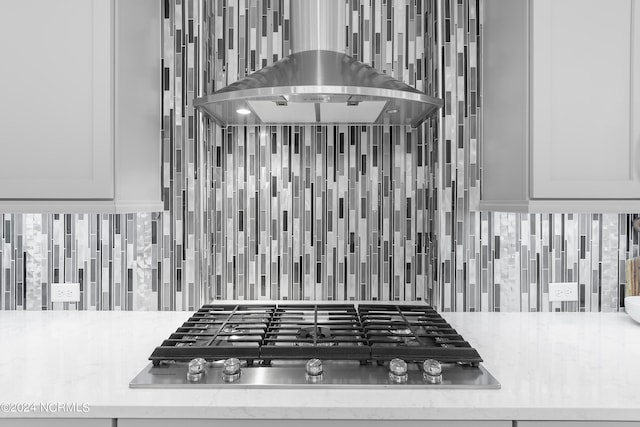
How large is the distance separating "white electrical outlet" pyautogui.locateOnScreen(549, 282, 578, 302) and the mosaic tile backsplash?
0.11 ft

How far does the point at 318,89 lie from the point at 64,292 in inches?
53.5

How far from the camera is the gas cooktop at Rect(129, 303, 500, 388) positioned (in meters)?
1.17

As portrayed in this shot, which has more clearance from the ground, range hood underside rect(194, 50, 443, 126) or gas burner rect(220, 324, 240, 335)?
range hood underside rect(194, 50, 443, 126)

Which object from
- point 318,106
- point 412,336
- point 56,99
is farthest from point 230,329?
point 56,99

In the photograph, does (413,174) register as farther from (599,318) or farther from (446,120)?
(599,318)

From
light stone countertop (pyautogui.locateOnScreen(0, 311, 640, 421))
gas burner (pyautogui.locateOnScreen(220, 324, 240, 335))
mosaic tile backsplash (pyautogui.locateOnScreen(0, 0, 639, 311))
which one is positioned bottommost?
light stone countertop (pyautogui.locateOnScreen(0, 311, 640, 421))

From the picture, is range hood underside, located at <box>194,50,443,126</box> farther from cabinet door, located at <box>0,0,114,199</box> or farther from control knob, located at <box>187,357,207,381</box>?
control knob, located at <box>187,357,207,381</box>

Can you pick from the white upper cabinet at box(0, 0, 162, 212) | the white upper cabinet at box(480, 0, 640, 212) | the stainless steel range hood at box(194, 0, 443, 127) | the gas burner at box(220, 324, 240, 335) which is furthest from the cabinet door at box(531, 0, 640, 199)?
the white upper cabinet at box(0, 0, 162, 212)

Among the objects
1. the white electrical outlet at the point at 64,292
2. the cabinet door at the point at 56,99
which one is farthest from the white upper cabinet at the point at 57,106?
the white electrical outlet at the point at 64,292

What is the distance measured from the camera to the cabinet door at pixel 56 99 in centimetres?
145

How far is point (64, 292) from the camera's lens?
192 centimetres

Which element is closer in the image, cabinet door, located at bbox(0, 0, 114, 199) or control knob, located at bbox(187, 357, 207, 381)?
control knob, located at bbox(187, 357, 207, 381)

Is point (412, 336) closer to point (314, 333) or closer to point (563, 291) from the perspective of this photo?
point (314, 333)

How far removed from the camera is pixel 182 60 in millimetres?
1913
